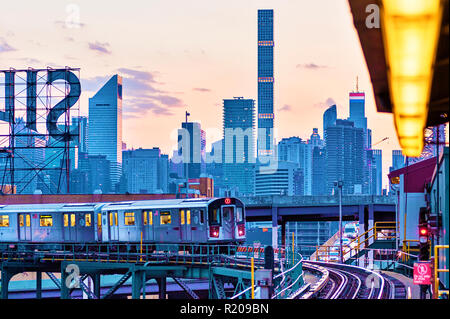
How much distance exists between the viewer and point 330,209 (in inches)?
2756

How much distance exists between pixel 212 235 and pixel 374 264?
12355mm

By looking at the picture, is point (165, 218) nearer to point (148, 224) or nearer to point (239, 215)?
point (148, 224)

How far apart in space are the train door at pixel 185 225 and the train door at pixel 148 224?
2.20 meters

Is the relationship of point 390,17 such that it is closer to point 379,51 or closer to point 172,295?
point 379,51

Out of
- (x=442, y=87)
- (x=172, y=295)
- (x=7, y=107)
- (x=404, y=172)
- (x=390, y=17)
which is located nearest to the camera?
(x=390, y=17)

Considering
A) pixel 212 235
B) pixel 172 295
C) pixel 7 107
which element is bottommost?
pixel 172 295

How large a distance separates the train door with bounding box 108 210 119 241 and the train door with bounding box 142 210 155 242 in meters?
2.41

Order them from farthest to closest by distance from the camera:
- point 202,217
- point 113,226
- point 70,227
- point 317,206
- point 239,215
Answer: point 317,206
point 70,227
point 113,226
point 239,215
point 202,217

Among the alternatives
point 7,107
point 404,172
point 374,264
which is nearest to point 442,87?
point 404,172

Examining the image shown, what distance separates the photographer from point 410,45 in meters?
3.33

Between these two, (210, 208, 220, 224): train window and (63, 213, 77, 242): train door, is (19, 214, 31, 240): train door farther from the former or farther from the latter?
(210, 208, 220, 224): train window

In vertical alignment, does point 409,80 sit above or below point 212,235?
above

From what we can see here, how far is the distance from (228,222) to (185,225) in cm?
245

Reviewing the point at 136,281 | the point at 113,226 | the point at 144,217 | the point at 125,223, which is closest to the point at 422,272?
the point at 136,281
